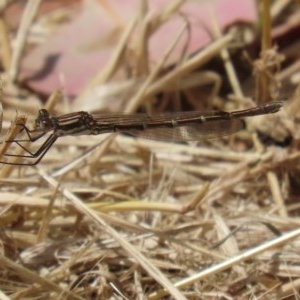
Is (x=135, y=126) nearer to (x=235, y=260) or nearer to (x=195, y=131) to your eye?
(x=195, y=131)

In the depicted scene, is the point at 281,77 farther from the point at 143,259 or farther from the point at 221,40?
the point at 143,259

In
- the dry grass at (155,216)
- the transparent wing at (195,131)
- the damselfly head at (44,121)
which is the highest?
the damselfly head at (44,121)

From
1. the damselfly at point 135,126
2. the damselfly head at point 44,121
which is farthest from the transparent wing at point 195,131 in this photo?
the damselfly head at point 44,121

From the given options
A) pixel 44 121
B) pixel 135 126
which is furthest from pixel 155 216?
pixel 44 121

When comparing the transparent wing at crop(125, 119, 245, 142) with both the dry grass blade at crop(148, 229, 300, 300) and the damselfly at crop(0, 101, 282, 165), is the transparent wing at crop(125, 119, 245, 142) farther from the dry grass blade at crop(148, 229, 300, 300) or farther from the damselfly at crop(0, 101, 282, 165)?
the dry grass blade at crop(148, 229, 300, 300)

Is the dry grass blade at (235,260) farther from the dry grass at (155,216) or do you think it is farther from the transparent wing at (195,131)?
the transparent wing at (195,131)

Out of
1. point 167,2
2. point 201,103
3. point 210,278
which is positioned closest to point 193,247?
point 210,278

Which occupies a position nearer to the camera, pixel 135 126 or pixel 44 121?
pixel 44 121
